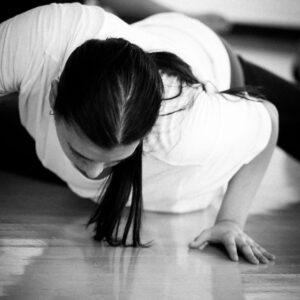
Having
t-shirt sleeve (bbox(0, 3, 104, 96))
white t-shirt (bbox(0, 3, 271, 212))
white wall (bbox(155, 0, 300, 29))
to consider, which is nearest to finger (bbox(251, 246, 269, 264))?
white t-shirt (bbox(0, 3, 271, 212))

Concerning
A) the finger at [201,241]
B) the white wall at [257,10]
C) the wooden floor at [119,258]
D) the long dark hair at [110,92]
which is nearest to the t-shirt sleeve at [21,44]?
the long dark hair at [110,92]

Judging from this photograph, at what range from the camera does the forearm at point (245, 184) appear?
119 cm

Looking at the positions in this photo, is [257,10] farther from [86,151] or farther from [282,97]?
[86,151]

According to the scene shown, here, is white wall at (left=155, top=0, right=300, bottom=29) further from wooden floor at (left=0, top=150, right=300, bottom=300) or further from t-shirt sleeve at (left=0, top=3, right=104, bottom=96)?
t-shirt sleeve at (left=0, top=3, right=104, bottom=96)

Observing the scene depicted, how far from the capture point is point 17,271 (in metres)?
0.98

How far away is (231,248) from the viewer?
1133 mm

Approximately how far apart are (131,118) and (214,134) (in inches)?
9.7

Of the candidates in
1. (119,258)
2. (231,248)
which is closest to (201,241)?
(231,248)

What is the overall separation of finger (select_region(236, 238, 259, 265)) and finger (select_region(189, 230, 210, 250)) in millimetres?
58

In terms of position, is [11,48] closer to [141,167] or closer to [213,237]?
[141,167]

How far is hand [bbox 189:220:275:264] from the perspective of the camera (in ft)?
3.72

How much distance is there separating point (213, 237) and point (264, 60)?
82.2 inches

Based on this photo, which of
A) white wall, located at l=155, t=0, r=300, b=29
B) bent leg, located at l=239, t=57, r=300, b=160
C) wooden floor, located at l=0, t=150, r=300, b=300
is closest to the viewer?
wooden floor, located at l=0, t=150, r=300, b=300

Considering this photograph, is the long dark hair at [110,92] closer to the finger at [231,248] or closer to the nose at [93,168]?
the nose at [93,168]
